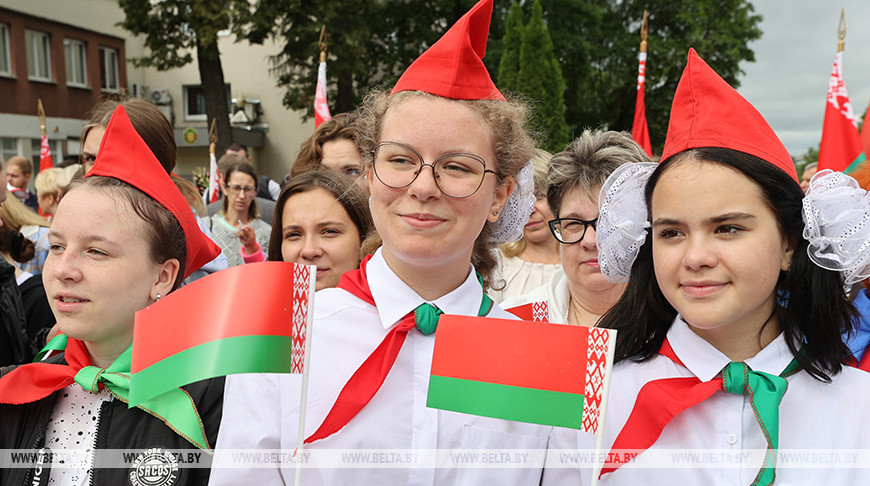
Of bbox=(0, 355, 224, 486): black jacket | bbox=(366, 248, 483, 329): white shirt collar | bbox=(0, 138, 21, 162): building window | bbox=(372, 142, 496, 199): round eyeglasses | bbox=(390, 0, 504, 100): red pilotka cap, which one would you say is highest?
bbox=(0, 138, 21, 162): building window

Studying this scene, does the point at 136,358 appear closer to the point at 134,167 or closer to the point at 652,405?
the point at 134,167

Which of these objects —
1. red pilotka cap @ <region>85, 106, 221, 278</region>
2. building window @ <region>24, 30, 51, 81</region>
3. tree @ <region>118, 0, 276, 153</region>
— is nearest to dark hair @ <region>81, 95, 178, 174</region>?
red pilotka cap @ <region>85, 106, 221, 278</region>

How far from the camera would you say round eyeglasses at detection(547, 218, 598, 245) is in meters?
2.97

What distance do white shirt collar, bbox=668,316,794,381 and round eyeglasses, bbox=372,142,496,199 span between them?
2.47 feet

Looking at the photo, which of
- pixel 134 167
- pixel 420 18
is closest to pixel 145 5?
pixel 420 18

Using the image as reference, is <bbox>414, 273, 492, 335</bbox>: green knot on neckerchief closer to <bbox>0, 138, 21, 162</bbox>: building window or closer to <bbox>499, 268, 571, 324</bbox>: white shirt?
<bbox>499, 268, 571, 324</bbox>: white shirt

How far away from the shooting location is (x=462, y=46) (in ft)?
6.83

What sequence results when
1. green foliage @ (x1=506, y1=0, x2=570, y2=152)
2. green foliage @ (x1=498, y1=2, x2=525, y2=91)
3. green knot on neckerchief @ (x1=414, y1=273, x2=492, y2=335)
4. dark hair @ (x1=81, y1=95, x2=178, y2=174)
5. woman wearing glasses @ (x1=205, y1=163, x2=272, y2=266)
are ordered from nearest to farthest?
green knot on neckerchief @ (x1=414, y1=273, x2=492, y2=335)
dark hair @ (x1=81, y1=95, x2=178, y2=174)
woman wearing glasses @ (x1=205, y1=163, x2=272, y2=266)
green foliage @ (x1=506, y1=0, x2=570, y2=152)
green foliage @ (x1=498, y1=2, x2=525, y2=91)

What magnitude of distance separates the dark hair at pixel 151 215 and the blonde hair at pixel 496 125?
2.14 feet

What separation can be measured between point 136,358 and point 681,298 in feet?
4.52

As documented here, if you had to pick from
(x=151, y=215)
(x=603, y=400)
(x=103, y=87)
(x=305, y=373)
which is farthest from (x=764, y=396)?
(x=103, y=87)

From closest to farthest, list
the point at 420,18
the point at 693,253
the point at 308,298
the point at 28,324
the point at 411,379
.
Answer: the point at 308,298
the point at 693,253
the point at 411,379
the point at 28,324
the point at 420,18

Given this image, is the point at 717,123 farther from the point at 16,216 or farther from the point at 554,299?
the point at 16,216

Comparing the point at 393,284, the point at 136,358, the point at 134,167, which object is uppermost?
the point at 134,167
